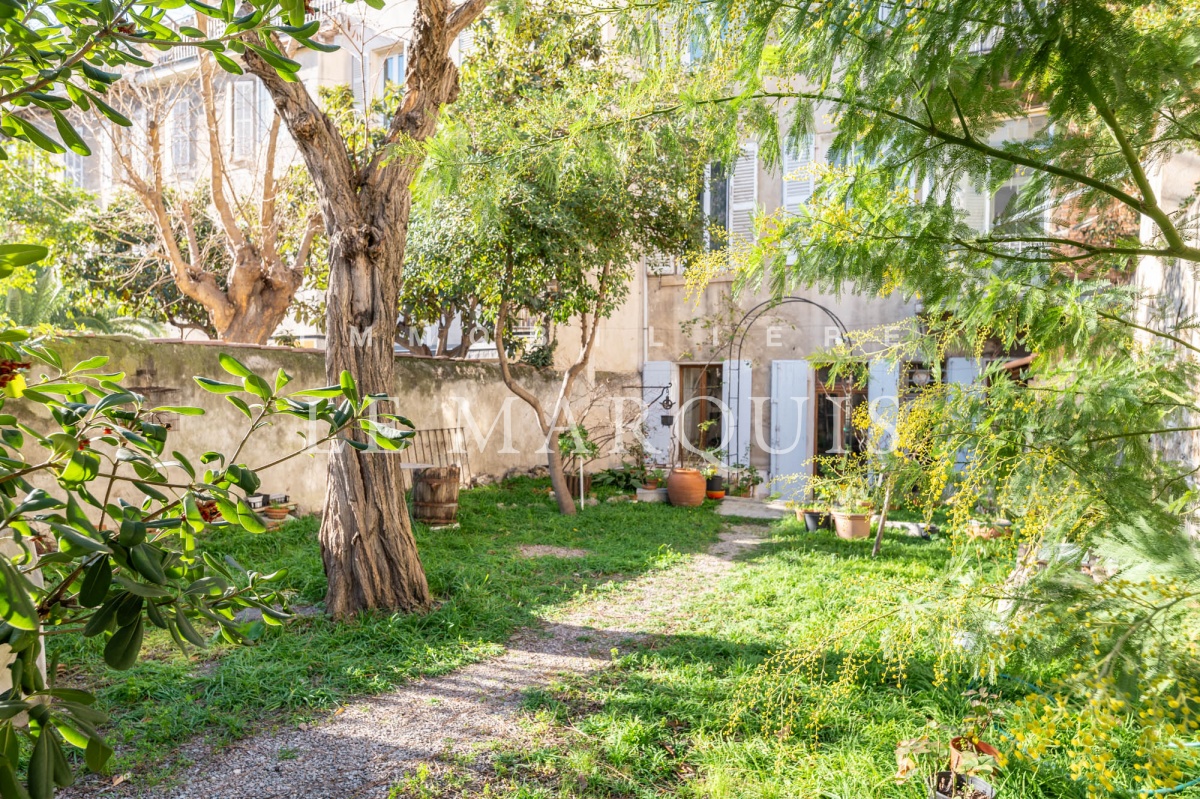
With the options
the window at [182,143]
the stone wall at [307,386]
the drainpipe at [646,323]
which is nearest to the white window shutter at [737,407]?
the drainpipe at [646,323]

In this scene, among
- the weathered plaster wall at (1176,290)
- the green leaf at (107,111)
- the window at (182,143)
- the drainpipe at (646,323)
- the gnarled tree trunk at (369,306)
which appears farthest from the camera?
the drainpipe at (646,323)

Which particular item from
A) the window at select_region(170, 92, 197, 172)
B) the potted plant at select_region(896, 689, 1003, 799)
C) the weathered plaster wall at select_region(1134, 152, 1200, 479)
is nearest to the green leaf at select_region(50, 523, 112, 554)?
the potted plant at select_region(896, 689, 1003, 799)

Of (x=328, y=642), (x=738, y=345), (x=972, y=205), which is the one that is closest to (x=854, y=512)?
(x=972, y=205)

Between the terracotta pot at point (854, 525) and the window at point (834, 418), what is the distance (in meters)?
2.66

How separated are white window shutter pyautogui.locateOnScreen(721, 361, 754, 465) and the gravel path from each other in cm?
628

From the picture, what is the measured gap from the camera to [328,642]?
14.1 ft

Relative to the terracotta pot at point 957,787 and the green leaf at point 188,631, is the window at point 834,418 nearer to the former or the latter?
the terracotta pot at point 957,787

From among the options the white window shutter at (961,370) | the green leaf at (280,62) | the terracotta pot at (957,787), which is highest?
the green leaf at (280,62)

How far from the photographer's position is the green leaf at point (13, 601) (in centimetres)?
69

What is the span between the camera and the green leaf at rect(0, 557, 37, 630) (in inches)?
27.3

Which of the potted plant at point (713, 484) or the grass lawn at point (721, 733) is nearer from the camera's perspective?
the grass lawn at point (721, 733)

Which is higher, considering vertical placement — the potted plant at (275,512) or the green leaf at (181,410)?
the green leaf at (181,410)

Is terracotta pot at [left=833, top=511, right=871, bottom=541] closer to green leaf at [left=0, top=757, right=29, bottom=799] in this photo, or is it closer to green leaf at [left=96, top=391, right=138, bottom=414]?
green leaf at [left=96, top=391, right=138, bottom=414]

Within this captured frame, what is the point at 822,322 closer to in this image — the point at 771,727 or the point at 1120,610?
the point at 771,727
